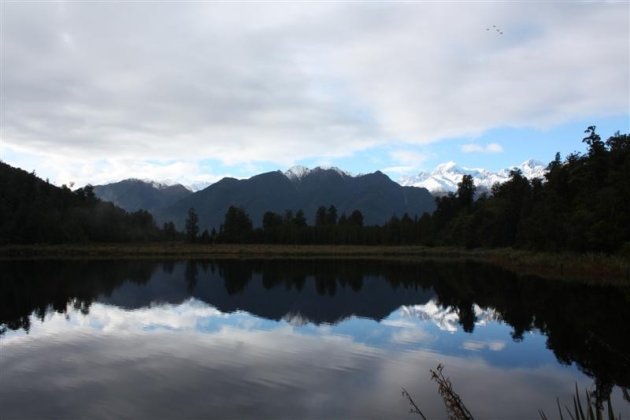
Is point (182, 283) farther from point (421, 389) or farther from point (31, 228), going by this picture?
point (31, 228)

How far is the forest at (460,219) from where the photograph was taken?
195ft

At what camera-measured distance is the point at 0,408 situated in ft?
41.4

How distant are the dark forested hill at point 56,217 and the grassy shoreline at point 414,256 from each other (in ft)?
41.9

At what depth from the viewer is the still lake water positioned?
1340 cm

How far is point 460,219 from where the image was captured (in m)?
133

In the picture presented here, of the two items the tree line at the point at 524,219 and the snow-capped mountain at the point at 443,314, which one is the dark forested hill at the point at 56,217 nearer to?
the tree line at the point at 524,219

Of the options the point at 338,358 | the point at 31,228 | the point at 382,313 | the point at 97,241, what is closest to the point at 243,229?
the point at 97,241

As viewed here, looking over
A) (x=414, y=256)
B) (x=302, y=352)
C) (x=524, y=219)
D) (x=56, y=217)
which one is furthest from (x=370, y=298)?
(x=56, y=217)

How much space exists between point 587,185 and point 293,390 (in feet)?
226

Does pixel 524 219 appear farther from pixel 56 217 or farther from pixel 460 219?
pixel 56 217

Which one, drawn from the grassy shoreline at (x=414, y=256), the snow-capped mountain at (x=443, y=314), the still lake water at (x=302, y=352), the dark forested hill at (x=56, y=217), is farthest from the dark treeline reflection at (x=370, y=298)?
the dark forested hill at (x=56, y=217)

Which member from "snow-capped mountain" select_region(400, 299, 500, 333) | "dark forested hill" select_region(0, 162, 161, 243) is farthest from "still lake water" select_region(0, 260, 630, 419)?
"dark forested hill" select_region(0, 162, 161, 243)

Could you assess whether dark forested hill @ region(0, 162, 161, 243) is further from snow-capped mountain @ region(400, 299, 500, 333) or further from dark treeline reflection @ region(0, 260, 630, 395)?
snow-capped mountain @ region(400, 299, 500, 333)

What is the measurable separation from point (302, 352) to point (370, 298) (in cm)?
1926
